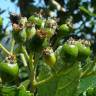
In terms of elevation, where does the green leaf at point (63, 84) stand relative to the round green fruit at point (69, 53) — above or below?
below

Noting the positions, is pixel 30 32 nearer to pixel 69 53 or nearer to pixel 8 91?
pixel 69 53

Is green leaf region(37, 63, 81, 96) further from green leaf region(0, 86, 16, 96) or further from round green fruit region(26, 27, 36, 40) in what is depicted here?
round green fruit region(26, 27, 36, 40)

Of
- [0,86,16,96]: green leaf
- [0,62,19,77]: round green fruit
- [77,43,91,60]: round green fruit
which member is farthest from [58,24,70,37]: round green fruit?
[0,86,16,96]: green leaf

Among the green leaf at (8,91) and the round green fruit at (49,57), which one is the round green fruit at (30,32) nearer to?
the round green fruit at (49,57)

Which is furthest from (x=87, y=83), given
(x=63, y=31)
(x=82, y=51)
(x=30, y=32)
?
(x=63, y=31)

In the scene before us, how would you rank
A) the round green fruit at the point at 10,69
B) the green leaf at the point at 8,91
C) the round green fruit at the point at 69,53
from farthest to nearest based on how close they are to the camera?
1. the round green fruit at the point at 69,53
2. the round green fruit at the point at 10,69
3. the green leaf at the point at 8,91

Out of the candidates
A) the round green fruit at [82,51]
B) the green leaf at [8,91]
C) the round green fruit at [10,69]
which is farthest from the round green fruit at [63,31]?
the green leaf at [8,91]

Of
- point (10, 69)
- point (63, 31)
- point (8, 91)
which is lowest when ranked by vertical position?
point (8, 91)

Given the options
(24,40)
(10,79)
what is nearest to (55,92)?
(10,79)

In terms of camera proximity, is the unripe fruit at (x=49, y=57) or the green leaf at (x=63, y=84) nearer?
the green leaf at (x=63, y=84)
